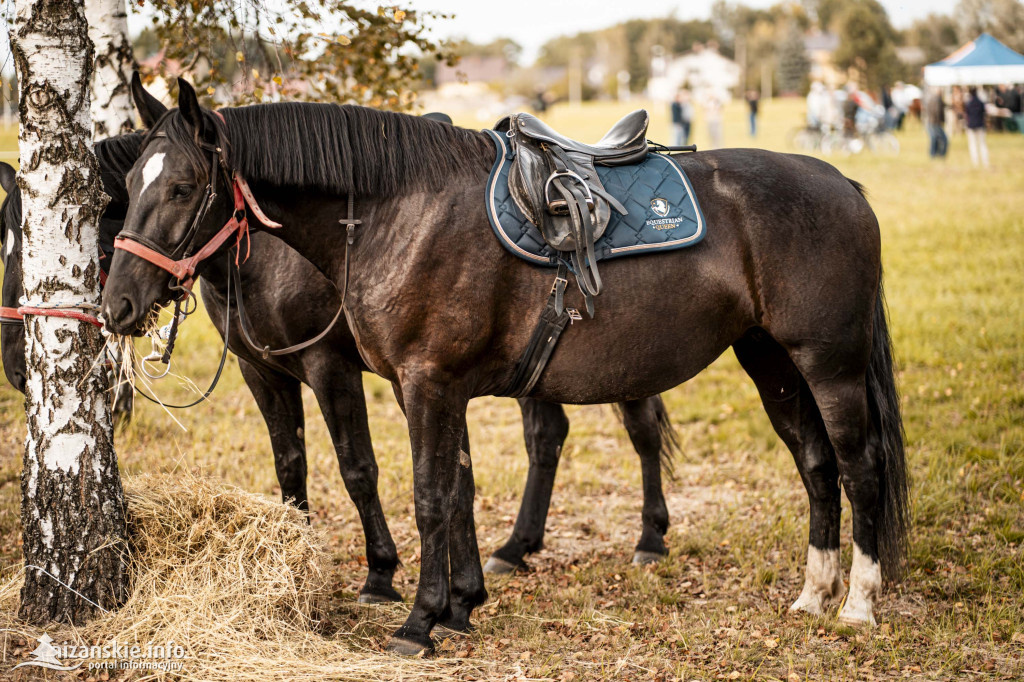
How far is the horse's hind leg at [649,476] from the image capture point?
4.93m

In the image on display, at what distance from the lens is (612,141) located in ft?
12.9

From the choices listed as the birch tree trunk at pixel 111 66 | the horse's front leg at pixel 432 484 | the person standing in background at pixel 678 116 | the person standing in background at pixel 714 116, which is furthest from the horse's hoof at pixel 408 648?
the person standing in background at pixel 714 116

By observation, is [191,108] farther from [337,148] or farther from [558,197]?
[558,197]

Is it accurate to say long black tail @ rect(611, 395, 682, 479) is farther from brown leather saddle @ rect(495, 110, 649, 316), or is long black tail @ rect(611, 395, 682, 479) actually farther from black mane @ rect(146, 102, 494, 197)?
black mane @ rect(146, 102, 494, 197)

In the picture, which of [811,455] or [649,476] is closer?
[811,455]

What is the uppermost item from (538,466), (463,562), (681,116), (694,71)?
(694,71)

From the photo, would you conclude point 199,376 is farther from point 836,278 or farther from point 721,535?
point 836,278

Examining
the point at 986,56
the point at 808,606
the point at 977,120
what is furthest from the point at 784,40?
the point at 808,606

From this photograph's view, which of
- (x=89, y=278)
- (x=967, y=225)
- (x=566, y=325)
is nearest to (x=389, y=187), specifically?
(x=566, y=325)

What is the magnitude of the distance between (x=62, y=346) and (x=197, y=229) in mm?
889

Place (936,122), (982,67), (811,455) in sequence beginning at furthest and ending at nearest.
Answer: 1. (982,67)
2. (936,122)
3. (811,455)

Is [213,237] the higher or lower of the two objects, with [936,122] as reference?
lower

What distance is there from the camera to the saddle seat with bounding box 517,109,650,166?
3.69 m

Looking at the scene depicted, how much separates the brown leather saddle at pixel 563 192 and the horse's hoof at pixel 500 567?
195 cm
